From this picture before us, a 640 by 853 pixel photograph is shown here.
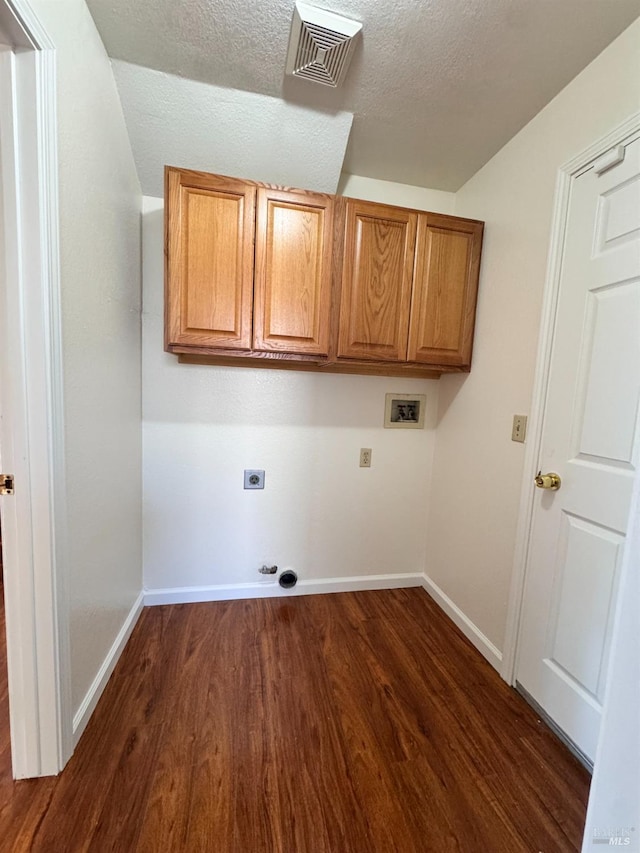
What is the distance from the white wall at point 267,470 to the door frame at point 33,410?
826mm

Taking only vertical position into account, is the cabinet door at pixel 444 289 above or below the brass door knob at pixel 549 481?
above

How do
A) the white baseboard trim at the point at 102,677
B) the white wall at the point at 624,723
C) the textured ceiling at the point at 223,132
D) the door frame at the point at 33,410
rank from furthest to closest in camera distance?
1. the textured ceiling at the point at 223,132
2. the white baseboard trim at the point at 102,677
3. the door frame at the point at 33,410
4. the white wall at the point at 624,723

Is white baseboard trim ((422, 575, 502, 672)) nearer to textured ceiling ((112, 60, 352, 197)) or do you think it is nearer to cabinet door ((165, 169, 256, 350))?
cabinet door ((165, 169, 256, 350))

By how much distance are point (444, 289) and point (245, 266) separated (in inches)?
39.1

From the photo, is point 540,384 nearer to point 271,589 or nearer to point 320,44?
point 320,44

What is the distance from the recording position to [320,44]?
1.21 meters

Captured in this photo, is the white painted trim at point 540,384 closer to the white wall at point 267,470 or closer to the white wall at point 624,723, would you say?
the white wall at point 267,470

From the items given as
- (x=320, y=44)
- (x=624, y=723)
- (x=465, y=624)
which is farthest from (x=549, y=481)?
(x=320, y=44)

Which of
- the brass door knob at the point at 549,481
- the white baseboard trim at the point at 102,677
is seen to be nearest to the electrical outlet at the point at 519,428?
the brass door knob at the point at 549,481

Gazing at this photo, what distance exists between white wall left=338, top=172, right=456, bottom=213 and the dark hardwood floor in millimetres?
2421

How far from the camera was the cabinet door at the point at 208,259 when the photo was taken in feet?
4.72

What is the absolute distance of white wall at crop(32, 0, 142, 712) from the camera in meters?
1.07

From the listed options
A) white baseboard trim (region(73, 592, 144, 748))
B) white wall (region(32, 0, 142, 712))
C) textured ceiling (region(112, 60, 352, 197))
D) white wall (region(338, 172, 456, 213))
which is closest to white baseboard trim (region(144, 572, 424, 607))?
white baseboard trim (region(73, 592, 144, 748))

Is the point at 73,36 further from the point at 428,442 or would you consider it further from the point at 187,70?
the point at 428,442
